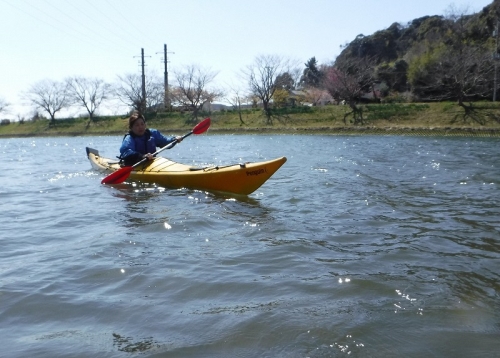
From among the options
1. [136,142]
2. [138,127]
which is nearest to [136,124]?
[138,127]

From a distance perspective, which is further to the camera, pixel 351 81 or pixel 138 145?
pixel 351 81

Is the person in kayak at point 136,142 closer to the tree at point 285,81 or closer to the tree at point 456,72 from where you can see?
the tree at point 456,72

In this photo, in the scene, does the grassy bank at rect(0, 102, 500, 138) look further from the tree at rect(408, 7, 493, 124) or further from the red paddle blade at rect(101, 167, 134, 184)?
the red paddle blade at rect(101, 167, 134, 184)

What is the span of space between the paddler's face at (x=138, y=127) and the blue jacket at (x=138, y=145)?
→ 0.08 meters

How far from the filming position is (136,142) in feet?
28.8

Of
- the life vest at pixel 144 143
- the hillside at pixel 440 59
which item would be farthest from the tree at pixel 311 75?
the life vest at pixel 144 143

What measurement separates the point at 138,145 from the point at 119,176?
1.08 metres

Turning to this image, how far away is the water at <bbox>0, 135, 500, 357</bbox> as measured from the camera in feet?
8.48

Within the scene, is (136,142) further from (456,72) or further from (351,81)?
(351,81)

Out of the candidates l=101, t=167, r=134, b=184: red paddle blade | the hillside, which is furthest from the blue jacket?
the hillside

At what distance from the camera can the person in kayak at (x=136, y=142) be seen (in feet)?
28.0

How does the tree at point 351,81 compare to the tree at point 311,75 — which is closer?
the tree at point 351,81

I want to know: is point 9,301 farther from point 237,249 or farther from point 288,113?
point 288,113

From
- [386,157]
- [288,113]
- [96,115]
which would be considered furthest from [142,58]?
[386,157]
